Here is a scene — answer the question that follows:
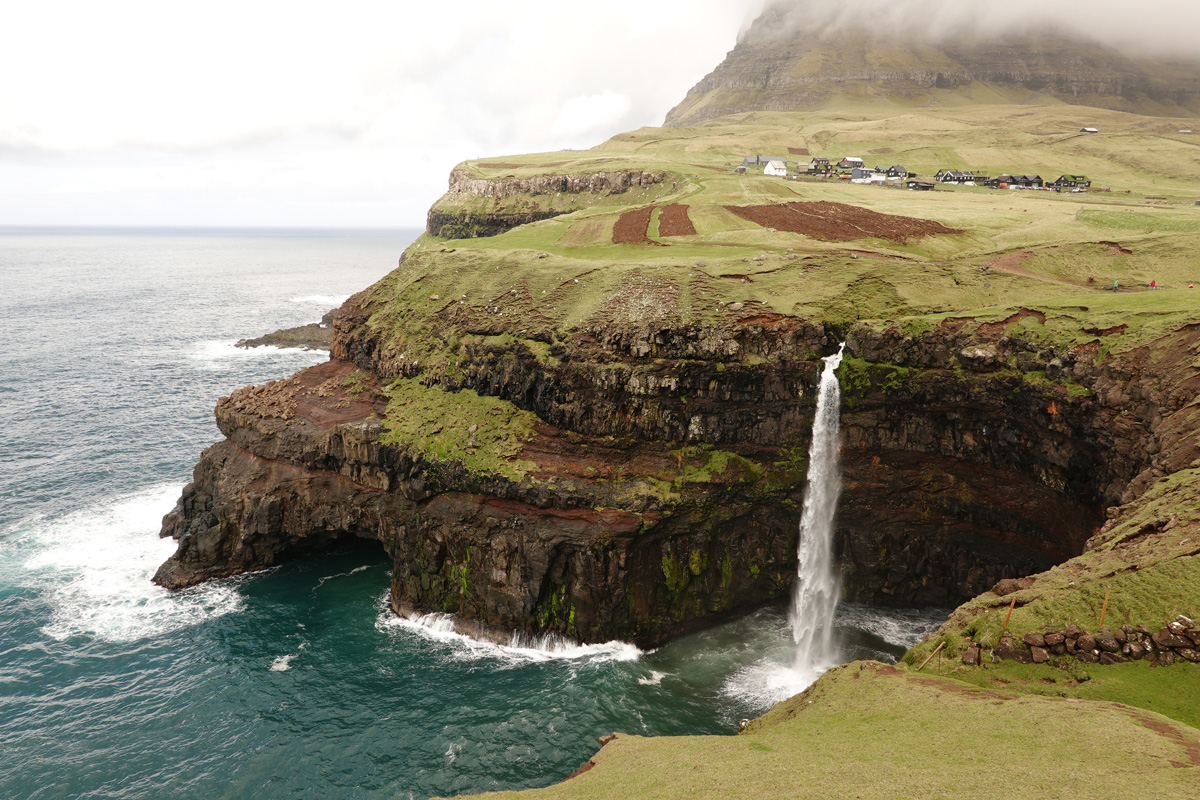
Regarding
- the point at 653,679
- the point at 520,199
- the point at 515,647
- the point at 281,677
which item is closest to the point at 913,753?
the point at 653,679

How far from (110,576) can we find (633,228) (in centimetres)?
5655

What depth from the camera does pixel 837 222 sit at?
6712cm

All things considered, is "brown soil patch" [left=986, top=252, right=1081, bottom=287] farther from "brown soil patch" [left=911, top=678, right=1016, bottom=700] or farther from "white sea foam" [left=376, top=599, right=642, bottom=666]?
"white sea foam" [left=376, top=599, right=642, bottom=666]

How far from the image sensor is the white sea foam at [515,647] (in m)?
42.6

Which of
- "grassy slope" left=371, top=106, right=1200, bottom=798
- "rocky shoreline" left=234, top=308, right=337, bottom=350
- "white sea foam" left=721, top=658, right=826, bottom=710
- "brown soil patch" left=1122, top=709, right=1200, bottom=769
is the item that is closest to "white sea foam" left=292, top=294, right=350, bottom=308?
"rocky shoreline" left=234, top=308, right=337, bottom=350

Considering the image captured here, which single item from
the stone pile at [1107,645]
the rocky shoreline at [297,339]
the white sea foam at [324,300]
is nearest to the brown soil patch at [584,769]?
the stone pile at [1107,645]

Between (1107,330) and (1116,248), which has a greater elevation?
(1116,248)

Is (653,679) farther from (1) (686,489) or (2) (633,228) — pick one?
(2) (633,228)

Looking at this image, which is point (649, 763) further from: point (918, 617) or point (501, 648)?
point (918, 617)

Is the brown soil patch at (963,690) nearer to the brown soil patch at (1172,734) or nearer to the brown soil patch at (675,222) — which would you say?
the brown soil patch at (1172,734)

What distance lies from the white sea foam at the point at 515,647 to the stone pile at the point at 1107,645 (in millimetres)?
23711

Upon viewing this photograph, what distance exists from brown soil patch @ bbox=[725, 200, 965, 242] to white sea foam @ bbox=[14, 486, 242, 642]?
59.4 m

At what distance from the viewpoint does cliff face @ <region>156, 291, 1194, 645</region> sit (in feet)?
141

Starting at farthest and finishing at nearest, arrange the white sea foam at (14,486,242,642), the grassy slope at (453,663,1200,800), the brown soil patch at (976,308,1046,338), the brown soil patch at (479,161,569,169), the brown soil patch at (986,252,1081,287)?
the brown soil patch at (479,161,569,169), the brown soil patch at (986,252,1081,287), the white sea foam at (14,486,242,642), the brown soil patch at (976,308,1046,338), the grassy slope at (453,663,1200,800)
